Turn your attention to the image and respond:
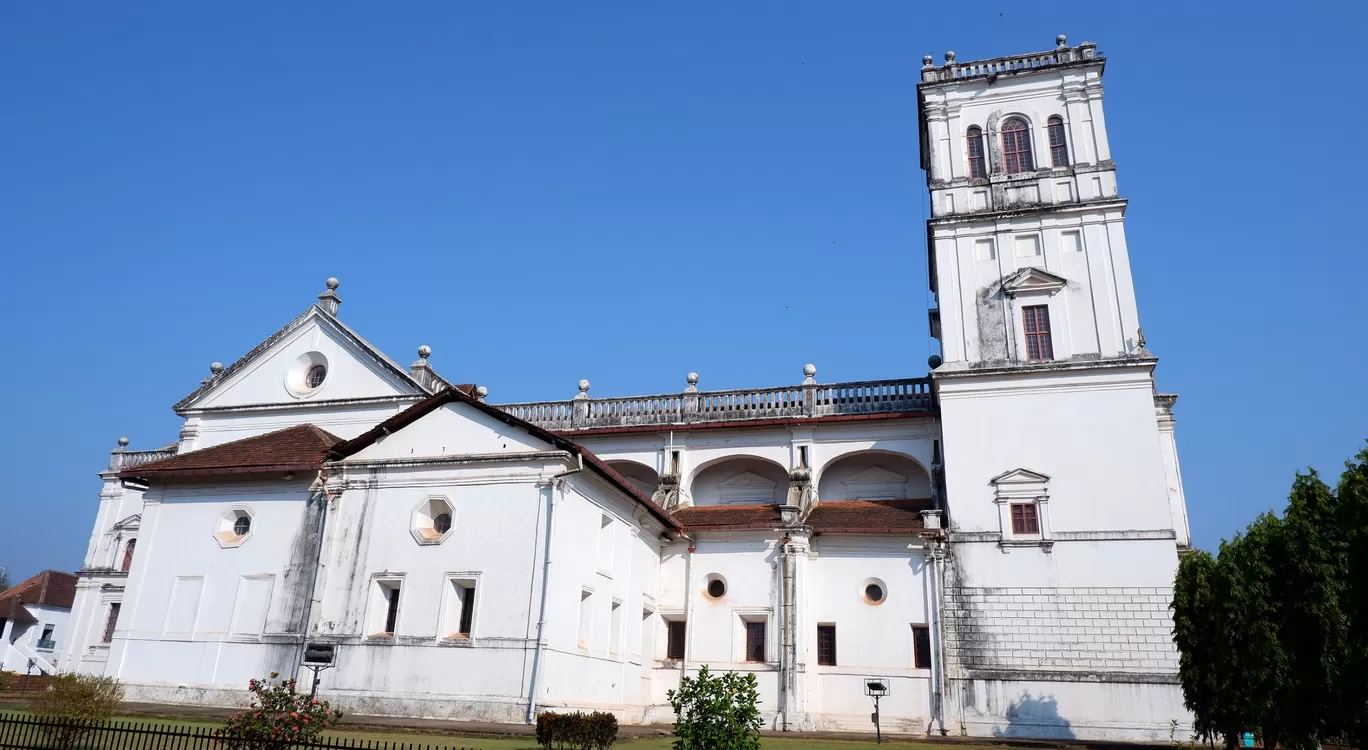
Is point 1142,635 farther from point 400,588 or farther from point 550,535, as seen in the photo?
point 400,588

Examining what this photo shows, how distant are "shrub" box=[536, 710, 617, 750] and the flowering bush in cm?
391

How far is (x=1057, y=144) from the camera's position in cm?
3139

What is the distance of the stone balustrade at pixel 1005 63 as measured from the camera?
32.1 m

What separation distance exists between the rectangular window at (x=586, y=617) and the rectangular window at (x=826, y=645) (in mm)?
7902

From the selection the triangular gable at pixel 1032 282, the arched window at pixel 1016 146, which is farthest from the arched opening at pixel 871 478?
the arched window at pixel 1016 146

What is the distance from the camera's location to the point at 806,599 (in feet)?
90.4

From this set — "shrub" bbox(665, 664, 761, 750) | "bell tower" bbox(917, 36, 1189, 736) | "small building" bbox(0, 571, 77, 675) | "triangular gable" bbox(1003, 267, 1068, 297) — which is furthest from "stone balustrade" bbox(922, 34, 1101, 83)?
"small building" bbox(0, 571, 77, 675)

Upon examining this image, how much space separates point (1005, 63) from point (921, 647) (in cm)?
2147

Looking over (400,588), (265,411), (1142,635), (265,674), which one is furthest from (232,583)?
(1142,635)

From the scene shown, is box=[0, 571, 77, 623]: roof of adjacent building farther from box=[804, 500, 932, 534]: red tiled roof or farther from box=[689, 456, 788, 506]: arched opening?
box=[804, 500, 932, 534]: red tiled roof

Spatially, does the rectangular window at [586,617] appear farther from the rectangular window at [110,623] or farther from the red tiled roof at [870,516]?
the rectangular window at [110,623]

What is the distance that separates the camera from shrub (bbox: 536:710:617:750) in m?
16.2

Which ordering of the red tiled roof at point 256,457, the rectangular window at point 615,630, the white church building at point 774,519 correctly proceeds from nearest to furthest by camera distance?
the white church building at point 774,519 → the rectangular window at point 615,630 → the red tiled roof at point 256,457

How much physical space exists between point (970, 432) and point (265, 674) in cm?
2204
